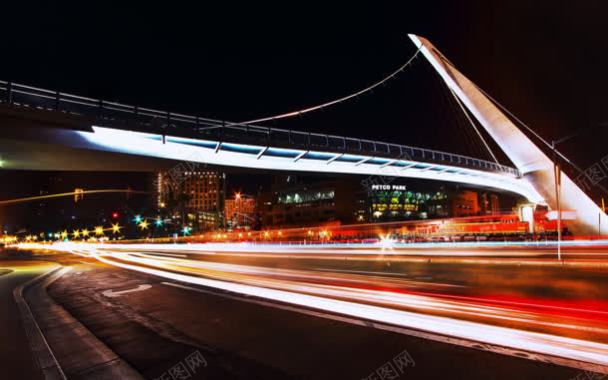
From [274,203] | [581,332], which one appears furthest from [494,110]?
[274,203]

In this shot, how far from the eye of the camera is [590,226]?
1559 inches

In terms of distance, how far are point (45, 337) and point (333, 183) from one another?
428 feet

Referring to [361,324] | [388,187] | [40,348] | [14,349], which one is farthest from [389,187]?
[14,349]

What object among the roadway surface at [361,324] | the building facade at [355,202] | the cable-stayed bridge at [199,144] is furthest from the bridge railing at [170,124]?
the building facade at [355,202]

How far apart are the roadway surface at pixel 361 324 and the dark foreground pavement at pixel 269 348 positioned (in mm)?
28

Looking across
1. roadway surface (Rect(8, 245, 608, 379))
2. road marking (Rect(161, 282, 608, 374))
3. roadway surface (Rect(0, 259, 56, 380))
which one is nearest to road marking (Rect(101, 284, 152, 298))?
roadway surface (Rect(8, 245, 608, 379))

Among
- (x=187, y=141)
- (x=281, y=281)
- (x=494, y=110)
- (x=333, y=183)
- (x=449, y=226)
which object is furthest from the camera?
(x=333, y=183)

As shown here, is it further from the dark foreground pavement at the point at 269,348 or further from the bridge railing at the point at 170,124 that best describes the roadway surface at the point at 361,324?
the bridge railing at the point at 170,124

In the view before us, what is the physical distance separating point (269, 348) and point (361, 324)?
2390mm

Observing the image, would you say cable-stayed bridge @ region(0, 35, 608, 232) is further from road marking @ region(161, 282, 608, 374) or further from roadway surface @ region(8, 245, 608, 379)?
road marking @ region(161, 282, 608, 374)

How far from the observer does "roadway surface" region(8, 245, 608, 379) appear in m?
6.05

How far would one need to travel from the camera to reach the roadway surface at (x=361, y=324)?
605 centimetres

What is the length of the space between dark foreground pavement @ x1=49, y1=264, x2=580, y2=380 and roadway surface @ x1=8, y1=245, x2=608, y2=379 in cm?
3

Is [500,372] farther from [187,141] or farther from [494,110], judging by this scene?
[494,110]
